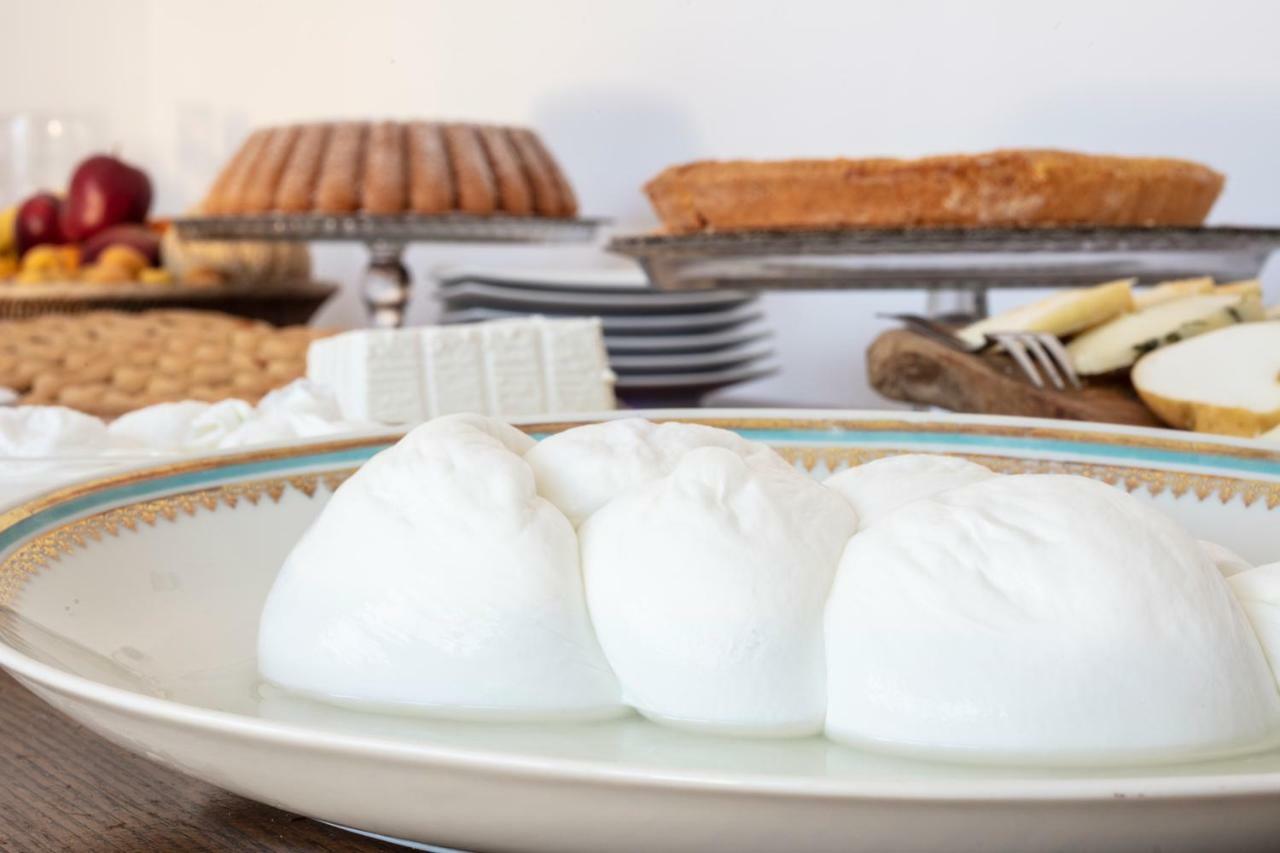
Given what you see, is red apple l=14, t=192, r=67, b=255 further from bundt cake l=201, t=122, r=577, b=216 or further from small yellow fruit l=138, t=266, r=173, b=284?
bundt cake l=201, t=122, r=577, b=216

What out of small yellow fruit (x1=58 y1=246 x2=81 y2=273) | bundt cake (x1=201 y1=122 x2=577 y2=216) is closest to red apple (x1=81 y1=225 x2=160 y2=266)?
small yellow fruit (x1=58 y1=246 x2=81 y2=273)

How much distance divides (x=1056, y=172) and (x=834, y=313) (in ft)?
2.46

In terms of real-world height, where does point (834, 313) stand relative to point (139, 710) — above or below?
below

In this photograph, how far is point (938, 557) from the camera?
0.77ft

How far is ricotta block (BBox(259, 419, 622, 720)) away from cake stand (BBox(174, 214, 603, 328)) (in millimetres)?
918

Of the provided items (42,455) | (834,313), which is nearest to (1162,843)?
(42,455)

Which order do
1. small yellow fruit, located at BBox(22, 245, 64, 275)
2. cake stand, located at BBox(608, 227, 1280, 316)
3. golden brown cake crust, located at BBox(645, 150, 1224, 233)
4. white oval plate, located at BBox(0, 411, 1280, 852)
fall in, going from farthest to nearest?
small yellow fruit, located at BBox(22, 245, 64, 275), golden brown cake crust, located at BBox(645, 150, 1224, 233), cake stand, located at BBox(608, 227, 1280, 316), white oval plate, located at BBox(0, 411, 1280, 852)

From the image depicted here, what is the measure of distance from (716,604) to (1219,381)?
1.60 ft

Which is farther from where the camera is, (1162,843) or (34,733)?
(34,733)

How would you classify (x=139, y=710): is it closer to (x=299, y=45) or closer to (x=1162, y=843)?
(x=1162, y=843)

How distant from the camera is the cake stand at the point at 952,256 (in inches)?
29.1

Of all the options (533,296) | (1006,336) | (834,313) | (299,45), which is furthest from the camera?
(299,45)

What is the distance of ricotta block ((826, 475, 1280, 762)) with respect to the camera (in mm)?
219

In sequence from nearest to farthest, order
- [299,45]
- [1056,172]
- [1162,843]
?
[1162,843]
[1056,172]
[299,45]
